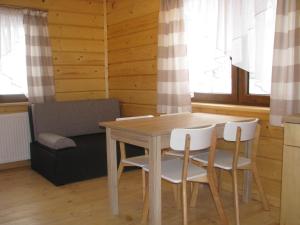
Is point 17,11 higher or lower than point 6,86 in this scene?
higher

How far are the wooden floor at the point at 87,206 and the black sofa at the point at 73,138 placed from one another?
13 cm

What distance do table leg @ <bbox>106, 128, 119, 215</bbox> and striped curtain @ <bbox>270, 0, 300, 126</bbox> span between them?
129 centimetres

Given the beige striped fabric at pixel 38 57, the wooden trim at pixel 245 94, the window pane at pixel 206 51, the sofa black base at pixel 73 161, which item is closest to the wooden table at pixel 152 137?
the wooden trim at pixel 245 94

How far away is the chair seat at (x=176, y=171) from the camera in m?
2.24

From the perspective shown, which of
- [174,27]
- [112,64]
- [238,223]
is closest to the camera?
[238,223]

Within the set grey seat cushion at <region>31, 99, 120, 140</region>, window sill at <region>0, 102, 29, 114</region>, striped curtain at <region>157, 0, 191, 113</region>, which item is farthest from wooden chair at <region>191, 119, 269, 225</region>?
window sill at <region>0, 102, 29, 114</region>

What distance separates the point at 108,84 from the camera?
4832mm

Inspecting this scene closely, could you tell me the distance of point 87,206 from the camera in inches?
113

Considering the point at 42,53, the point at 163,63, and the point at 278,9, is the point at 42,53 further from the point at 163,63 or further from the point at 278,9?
the point at 278,9

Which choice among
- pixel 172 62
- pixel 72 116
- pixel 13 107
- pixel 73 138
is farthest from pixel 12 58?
pixel 172 62

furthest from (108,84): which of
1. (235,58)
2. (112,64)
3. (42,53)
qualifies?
(235,58)

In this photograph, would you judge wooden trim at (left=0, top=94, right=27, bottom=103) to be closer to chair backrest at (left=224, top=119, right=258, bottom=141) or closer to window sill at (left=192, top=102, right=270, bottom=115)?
window sill at (left=192, top=102, right=270, bottom=115)

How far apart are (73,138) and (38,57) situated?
1092 mm

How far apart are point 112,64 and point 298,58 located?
9.15 ft
